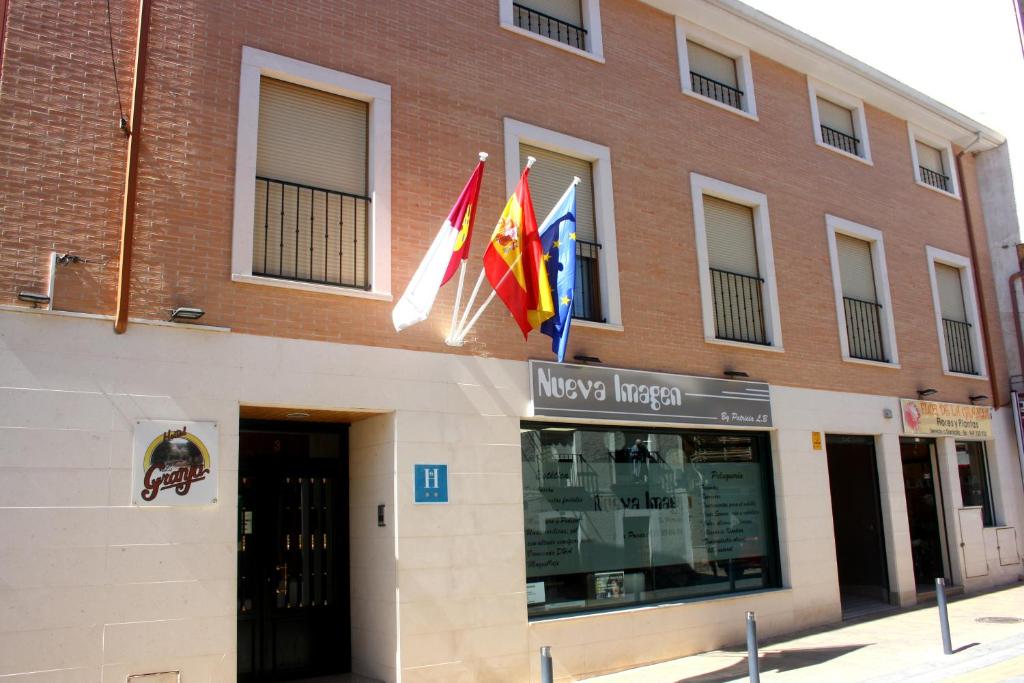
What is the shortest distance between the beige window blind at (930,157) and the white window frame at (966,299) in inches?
73.8

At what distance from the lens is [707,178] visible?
12.3m

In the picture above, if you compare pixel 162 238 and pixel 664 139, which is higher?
pixel 664 139

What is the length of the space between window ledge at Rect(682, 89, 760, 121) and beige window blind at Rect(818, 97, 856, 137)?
219 cm

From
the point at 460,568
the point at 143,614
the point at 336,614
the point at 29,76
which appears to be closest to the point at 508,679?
the point at 460,568

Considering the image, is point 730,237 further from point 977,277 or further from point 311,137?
point 977,277

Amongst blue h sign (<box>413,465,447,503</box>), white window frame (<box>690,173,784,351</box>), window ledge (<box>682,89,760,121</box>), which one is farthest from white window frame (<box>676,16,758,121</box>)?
blue h sign (<box>413,465,447,503</box>)

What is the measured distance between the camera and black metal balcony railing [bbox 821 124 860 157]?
48.9ft

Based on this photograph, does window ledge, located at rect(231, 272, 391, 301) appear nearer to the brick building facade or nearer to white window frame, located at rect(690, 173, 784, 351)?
the brick building facade

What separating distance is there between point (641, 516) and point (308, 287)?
16.6 feet

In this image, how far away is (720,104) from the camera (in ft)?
42.1

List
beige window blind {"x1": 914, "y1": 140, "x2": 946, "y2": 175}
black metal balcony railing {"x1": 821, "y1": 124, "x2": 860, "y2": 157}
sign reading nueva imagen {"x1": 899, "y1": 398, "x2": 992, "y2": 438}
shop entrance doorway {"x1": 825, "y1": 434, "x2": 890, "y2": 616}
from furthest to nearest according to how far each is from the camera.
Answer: beige window blind {"x1": 914, "y1": 140, "x2": 946, "y2": 175}, black metal balcony railing {"x1": 821, "y1": 124, "x2": 860, "y2": 157}, sign reading nueva imagen {"x1": 899, "y1": 398, "x2": 992, "y2": 438}, shop entrance doorway {"x1": 825, "y1": 434, "x2": 890, "y2": 616}

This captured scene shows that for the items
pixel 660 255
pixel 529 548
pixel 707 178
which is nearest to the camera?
pixel 529 548

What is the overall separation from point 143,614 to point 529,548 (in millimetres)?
4055

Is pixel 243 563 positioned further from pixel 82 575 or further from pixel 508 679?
pixel 508 679
